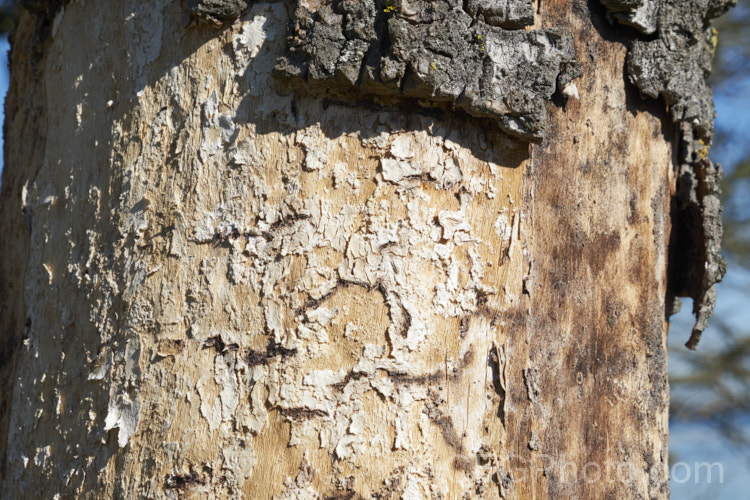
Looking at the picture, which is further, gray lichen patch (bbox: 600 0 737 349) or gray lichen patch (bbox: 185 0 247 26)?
gray lichen patch (bbox: 600 0 737 349)

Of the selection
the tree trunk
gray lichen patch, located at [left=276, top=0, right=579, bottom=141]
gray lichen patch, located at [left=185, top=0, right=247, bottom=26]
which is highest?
gray lichen patch, located at [left=185, top=0, right=247, bottom=26]

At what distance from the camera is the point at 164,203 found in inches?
50.1

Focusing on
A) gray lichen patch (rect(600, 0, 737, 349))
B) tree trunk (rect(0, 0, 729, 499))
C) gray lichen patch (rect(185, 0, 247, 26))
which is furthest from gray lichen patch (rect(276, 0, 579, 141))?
gray lichen patch (rect(600, 0, 737, 349))

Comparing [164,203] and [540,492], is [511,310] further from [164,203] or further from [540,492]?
[164,203]

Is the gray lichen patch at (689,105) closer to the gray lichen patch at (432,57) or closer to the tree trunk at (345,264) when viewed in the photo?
the tree trunk at (345,264)

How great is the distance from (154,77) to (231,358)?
1.96 ft

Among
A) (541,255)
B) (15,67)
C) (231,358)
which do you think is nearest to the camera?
(231,358)

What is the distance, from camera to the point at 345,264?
1202 mm

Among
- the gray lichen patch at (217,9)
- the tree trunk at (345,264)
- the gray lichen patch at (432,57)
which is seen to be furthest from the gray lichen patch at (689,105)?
the gray lichen patch at (217,9)

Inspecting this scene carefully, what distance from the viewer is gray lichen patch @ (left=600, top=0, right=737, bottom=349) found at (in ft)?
4.74

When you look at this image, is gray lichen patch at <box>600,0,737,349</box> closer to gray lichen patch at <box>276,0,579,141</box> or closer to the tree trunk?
the tree trunk

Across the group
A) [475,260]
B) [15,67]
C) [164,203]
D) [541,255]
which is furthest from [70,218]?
[541,255]

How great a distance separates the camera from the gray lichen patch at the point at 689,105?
4.74 feet

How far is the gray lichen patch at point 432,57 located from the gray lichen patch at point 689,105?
0.98ft
